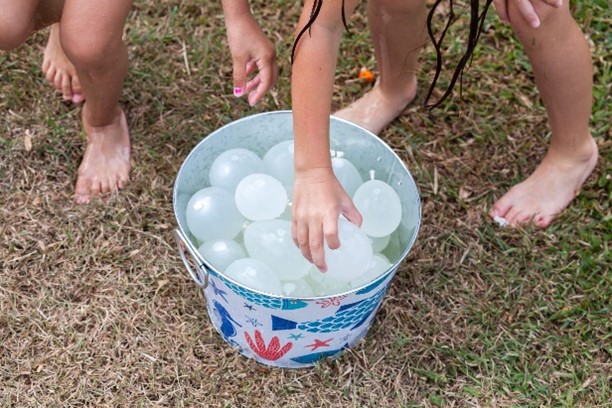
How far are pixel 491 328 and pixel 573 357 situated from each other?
0.60 ft

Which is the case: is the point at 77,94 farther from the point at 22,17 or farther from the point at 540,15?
the point at 540,15

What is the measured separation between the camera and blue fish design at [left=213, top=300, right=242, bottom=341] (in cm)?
162

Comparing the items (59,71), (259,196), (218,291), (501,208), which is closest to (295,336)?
(218,291)

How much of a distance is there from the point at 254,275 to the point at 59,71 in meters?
0.90

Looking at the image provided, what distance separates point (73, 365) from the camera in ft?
5.60

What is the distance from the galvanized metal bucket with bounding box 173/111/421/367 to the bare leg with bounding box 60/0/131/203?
1.03 ft

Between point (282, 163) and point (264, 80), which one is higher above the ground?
point (264, 80)

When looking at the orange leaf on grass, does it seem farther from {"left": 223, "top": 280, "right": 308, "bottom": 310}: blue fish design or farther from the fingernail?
{"left": 223, "top": 280, "right": 308, "bottom": 310}: blue fish design

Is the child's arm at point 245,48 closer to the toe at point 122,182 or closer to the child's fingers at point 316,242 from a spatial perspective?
the child's fingers at point 316,242

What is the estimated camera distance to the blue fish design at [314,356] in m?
1.69

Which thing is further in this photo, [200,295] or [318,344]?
[200,295]

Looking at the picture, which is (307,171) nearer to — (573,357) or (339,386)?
(339,386)

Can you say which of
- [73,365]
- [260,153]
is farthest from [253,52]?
[73,365]

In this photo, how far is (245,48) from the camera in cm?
162
